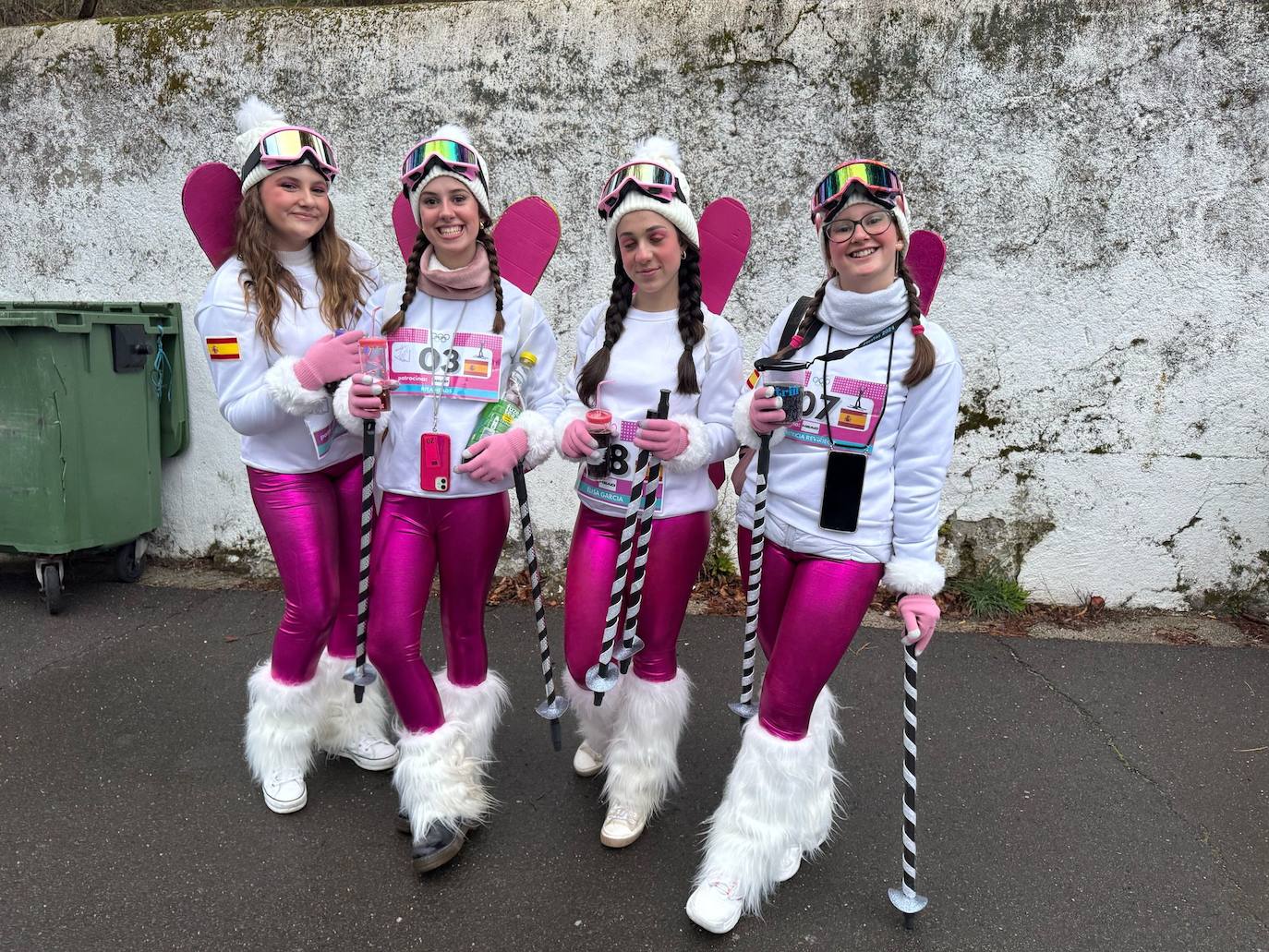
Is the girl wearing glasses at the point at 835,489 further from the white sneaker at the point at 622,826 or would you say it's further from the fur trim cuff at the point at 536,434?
the fur trim cuff at the point at 536,434

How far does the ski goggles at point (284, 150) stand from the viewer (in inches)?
108

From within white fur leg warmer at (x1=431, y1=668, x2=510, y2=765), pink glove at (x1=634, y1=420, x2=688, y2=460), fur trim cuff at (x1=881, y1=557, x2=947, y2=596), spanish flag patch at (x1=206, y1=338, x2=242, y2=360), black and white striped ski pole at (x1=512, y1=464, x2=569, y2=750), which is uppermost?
spanish flag patch at (x1=206, y1=338, x2=242, y2=360)

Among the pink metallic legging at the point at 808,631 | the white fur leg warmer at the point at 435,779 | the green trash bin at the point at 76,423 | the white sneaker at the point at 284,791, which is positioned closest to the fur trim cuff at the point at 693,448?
the pink metallic legging at the point at 808,631

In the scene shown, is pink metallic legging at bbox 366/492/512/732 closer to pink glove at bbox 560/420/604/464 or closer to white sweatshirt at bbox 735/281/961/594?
pink glove at bbox 560/420/604/464

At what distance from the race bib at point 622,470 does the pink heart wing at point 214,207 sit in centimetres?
152

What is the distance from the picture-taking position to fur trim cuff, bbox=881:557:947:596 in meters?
2.35

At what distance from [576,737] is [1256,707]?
3.03 m

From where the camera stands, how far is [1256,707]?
3744 mm

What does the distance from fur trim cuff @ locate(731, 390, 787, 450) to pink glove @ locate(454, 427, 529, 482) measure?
0.69 meters

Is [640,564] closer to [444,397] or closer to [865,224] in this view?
[444,397]

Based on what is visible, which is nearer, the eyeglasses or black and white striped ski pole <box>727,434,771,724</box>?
the eyeglasses

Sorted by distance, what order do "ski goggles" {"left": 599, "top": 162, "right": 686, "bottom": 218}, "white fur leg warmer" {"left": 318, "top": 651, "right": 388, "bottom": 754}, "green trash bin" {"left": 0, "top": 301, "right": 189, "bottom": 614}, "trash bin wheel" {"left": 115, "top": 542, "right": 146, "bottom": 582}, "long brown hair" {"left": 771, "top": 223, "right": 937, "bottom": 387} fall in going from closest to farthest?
"long brown hair" {"left": 771, "top": 223, "right": 937, "bottom": 387}
"ski goggles" {"left": 599, "top": 162, "right": 686, "bottom": 218}
"white fur leg warmer" {"left": 318, "top": 651, "right": 388, "bottom": 754}
"green trash bin" {"left": 0, "top": 301, "right": 189, "bottom": 614}
"trash bin wheel" {"left": 115, "top": 542, "right": 146, "bottom": 582}

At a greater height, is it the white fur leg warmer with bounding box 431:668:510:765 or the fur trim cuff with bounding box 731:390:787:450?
the fur trim cuff with bounding box 731:390:787:450

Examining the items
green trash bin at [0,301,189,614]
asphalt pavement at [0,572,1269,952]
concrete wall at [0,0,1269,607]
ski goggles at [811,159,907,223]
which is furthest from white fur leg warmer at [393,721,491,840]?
green trash bin at [0,301,189,614]
